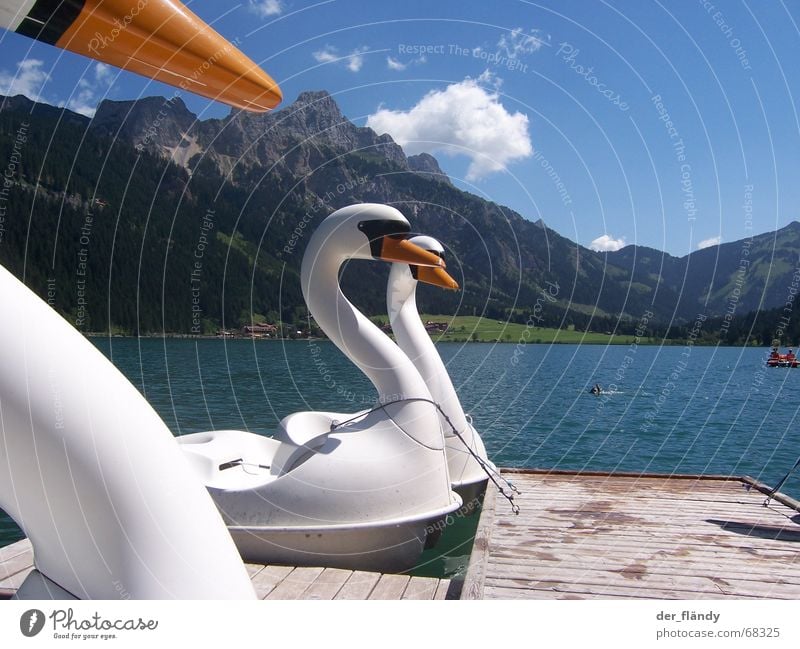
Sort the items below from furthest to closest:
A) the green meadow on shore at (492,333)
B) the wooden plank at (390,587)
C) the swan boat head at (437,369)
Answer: the green meadow on shore at (492,333), the swan boat head at (437,369), the wooden plank at (390,587)

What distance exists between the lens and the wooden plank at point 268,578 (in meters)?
5.15

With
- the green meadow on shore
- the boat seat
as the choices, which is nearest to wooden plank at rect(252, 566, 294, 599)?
the boat seat

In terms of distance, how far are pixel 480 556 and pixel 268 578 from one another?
173cm

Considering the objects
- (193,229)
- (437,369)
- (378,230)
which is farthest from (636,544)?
(193,229)

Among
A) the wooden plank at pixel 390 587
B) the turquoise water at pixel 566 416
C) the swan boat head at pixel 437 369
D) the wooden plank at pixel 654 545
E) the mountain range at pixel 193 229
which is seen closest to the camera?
the wooden plank at pixel 390 587

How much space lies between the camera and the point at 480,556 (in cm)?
552

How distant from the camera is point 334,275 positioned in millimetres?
6898

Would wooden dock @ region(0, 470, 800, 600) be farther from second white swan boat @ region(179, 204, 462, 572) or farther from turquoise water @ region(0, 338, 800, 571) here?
turquoise water @ region(0, 338, 800, 571)

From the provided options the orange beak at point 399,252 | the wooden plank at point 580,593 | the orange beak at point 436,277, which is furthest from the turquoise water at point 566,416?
the wooden plank at point 580,593

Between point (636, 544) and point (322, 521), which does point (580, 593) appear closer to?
point (636, 544)

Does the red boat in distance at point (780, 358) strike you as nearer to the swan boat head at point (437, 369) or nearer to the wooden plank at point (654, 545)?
the swan boat head at point (437, 369)

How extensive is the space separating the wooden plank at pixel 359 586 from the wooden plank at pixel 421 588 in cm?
28

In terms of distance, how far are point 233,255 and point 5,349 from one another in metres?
89.0
